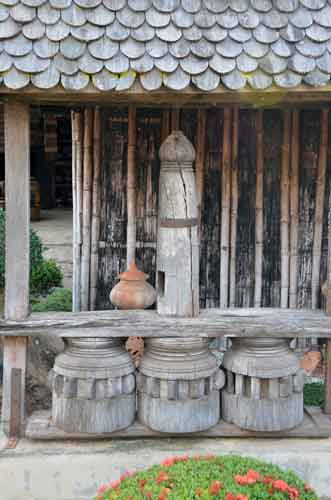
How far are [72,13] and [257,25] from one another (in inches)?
41.6

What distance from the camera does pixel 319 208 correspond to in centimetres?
527

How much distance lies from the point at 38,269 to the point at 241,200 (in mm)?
4395

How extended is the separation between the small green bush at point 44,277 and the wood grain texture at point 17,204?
4795 millimetres

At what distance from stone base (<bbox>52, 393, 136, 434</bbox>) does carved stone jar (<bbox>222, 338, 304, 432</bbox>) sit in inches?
26.7

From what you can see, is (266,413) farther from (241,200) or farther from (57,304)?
(57,304)

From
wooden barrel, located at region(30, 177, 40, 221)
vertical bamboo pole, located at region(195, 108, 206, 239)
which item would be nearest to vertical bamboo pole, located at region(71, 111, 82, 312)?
vertical bamboo pole, located at region(195, 108, 206, 239)

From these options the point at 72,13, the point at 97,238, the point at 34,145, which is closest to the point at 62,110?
the point at 97,238

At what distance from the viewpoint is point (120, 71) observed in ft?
11.4

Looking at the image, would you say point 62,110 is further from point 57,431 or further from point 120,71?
point 57,431

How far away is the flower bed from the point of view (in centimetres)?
271

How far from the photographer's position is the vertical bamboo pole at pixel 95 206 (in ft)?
16.6

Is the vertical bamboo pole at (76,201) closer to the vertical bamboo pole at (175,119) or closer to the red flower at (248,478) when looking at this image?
the vertical bamboo pole at (175,119)

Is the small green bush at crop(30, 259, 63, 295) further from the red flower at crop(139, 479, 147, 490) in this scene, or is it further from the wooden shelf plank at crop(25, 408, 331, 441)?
the red flower at crop(139, 479, 147, 490)

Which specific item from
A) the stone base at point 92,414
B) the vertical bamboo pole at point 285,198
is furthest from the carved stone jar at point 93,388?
the vertical bamboo pole at point 285,198
